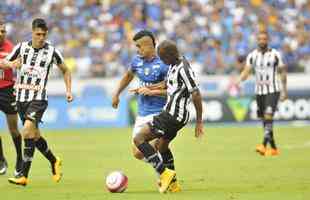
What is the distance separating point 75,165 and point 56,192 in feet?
15.7

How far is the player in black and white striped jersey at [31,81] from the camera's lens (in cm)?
1263

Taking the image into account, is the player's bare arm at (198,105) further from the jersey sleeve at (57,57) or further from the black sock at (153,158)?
the jersey sleeve at (57,57)

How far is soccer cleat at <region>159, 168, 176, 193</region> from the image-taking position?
11.5m

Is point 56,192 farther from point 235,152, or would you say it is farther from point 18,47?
point 235,152

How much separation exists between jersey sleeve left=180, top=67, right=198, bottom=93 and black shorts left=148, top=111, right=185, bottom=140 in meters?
0.53

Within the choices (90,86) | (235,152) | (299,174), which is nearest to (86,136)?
(90,86)

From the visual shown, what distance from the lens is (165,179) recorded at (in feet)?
37.8

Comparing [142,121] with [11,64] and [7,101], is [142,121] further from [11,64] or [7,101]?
[7,101]

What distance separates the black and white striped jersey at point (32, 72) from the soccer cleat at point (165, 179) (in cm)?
236

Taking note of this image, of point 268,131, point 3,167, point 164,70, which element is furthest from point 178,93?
point 268,131

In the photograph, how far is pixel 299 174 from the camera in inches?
Result: 549

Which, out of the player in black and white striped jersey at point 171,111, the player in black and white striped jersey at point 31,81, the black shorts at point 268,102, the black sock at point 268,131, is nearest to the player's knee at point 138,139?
the player in black and white striped jersey at point 171,111

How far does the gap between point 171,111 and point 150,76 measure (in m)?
0.72

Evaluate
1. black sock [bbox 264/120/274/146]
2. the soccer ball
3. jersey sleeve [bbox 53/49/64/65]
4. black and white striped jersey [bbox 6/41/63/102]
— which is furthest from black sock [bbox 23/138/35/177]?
black sock [bbox 264/120/274/146]
